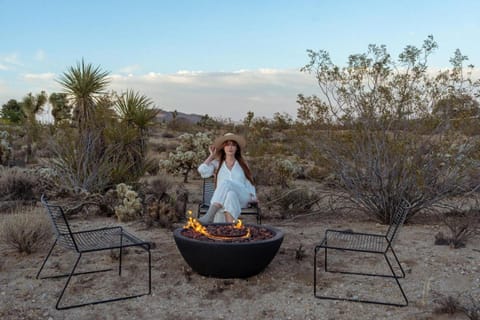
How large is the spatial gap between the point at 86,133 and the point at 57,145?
59 centimetres

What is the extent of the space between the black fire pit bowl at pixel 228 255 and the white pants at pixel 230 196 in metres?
1.22

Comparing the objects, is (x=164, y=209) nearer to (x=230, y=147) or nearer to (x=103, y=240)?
(x=230, y=147)

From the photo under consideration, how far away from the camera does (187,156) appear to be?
11750 millimetres

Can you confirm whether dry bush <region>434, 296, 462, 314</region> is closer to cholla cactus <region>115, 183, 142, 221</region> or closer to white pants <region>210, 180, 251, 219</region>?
white pants <region>210, 180, 251, 219</region>

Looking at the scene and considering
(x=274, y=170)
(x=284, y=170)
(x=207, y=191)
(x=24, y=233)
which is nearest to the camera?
(x=24, y=233)

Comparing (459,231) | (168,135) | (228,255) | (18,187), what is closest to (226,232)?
(228,255)

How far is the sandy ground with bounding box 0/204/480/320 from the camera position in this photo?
14.4ft

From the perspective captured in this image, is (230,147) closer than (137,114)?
Yes

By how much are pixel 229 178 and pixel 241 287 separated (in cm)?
200

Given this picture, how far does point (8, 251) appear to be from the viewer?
6059mm

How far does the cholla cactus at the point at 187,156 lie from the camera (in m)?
11.8

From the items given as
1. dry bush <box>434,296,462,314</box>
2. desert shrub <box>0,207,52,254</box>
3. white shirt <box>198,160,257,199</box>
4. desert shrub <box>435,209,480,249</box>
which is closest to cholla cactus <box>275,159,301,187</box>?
desert shrub <box>435,209,480,249</box>

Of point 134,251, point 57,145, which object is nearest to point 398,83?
point 134,251

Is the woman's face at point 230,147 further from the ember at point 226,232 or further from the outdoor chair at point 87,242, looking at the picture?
the outdoor chair at point 87,242
